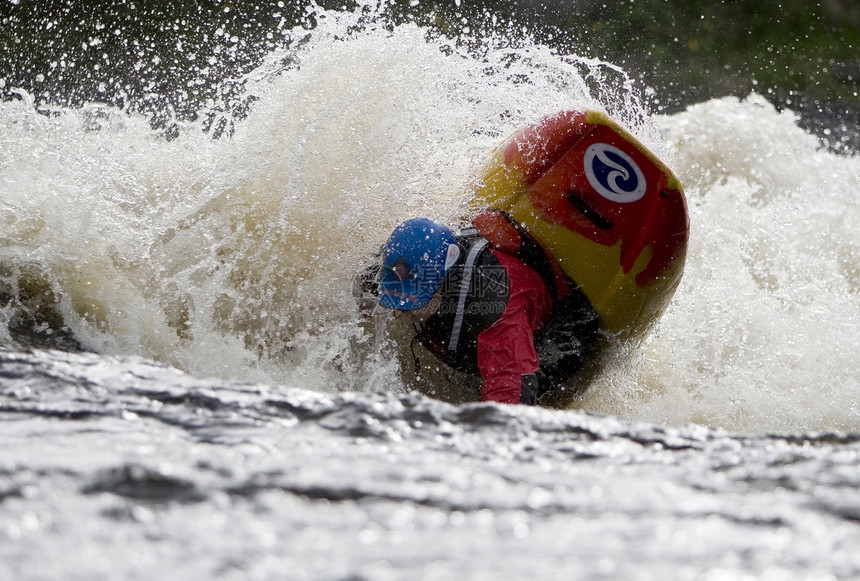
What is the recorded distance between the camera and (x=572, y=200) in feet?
10.8

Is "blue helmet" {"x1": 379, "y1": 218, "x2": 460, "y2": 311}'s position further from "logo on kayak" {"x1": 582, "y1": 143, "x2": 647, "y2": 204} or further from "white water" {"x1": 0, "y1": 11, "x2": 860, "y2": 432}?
"logo on kayak" {"x1": 582, "y1": 143, "x2": 647, "y2": 204}

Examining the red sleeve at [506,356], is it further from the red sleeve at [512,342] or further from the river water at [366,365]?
the river water at [366,365]

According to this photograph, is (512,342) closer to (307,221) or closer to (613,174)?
(613,174)

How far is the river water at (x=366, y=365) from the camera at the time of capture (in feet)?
4.23

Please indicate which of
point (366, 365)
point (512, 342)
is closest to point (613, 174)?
point (512, 342)

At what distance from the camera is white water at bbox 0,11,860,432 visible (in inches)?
131

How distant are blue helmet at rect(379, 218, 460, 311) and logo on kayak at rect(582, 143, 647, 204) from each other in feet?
2.11

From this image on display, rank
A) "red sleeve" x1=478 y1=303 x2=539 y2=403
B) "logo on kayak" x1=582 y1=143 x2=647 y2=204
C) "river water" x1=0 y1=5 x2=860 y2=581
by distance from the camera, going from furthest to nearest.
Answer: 1. "logo on kayak" x1=582 y1=143 x2=647 y2=204
2. "red sleeve" x1=478 y1=303 x2=539 y2=403
3. "river water" x1=0 y1=5 x2=860 y2=581

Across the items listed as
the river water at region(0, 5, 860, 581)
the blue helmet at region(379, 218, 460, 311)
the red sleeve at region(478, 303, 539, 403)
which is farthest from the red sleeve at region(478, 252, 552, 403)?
the river water at region(0, 5, 860, 581)

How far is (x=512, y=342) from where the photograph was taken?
10.0 feet

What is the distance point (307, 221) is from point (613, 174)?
123 centimetres

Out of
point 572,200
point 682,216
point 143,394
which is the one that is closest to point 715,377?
point 682,216

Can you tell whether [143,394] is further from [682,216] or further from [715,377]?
[715,377]

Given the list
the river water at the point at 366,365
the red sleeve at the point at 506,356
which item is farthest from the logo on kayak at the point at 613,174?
the red sleeve at the point at 506,356
